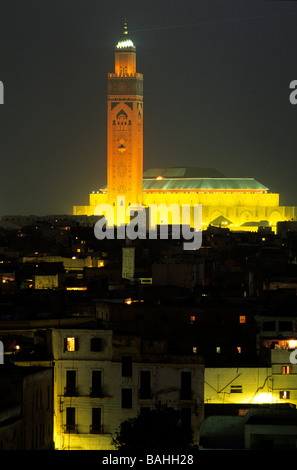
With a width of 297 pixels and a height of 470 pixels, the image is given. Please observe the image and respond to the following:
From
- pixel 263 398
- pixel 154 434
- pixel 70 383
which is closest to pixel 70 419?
pixel 70 383

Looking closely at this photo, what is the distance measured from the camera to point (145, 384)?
2478cm

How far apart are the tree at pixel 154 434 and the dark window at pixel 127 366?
196 cm

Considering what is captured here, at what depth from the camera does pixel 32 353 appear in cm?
2552

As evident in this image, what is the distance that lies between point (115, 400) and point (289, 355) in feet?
12.4

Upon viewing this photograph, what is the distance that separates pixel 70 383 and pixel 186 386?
1698mm

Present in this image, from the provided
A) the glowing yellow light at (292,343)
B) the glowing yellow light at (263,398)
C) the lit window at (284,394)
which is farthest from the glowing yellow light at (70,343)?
the glowing yellow light at (292,343)

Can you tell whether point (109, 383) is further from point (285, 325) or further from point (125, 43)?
point (125, 43)

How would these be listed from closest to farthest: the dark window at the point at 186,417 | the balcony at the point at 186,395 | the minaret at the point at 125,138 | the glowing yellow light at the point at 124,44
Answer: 1. the dark window at the point at 186,417
2. the balcony at the point at 186,395
3. the minaret at the point at 125,138
4. the glowing yellow light at the point at 124,44

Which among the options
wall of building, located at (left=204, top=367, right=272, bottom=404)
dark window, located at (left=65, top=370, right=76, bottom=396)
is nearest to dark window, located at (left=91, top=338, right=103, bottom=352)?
dark window, located at (left=65, top=370, right=76, bottom=396)

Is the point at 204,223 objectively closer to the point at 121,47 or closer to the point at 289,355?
the point at 121,47

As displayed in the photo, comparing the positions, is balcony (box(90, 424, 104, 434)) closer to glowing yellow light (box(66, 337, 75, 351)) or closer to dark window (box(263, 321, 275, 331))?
glowing yellow light (box(66, 337, 75, 351))

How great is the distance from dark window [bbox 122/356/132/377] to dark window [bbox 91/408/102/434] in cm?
70

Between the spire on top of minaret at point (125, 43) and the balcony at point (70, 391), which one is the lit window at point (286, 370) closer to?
the balcony at point (70, 391)

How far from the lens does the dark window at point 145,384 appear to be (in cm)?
2464
